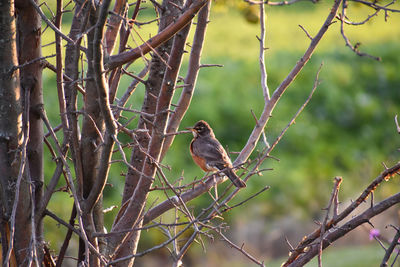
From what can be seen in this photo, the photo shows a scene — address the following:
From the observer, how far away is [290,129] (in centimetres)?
1105

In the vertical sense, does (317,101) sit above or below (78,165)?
above

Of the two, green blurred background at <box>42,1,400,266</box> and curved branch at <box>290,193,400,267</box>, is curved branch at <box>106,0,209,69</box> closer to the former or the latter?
curved branch at <box>290,193,400,267</box>

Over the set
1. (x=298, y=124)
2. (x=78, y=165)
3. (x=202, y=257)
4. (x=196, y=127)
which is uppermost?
(x=298, y=124)

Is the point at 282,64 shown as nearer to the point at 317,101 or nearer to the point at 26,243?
the point at 317,101

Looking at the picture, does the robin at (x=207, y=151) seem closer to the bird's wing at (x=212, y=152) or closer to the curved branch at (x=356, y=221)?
the bird's wing at (x=212, y=152)

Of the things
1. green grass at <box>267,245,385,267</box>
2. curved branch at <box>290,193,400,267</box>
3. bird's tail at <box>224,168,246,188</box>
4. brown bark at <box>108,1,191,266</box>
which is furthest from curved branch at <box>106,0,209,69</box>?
green grass at <box>267,245,385,267</box>

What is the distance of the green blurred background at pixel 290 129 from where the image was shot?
729cm

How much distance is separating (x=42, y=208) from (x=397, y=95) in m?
12.2

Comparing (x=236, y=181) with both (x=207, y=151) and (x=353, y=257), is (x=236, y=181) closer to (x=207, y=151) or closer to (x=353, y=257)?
(x=207, y=151)

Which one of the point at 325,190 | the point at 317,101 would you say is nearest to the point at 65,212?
the point at 325,190

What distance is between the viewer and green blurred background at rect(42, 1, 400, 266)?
7.29 meters

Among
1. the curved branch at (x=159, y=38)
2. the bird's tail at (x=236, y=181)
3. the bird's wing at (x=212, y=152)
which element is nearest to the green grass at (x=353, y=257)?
the bird's wing at (x=212, y=152)

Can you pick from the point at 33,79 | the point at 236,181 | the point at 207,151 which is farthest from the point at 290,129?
the point at 33,79

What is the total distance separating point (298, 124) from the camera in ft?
37.7
